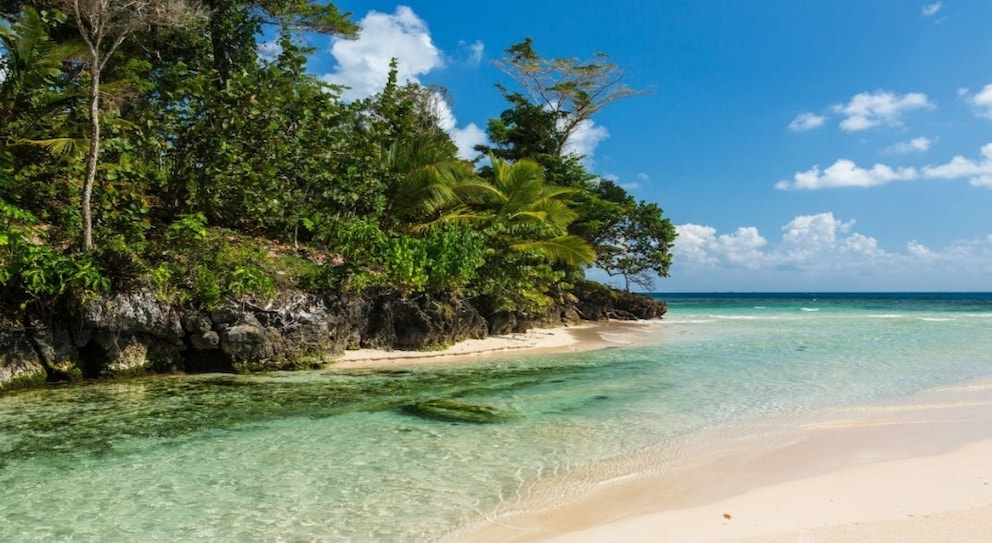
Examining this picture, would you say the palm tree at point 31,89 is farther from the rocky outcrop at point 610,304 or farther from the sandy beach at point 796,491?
the rocky outcrop at point 610,304

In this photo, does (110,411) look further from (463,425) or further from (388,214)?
(388,214)

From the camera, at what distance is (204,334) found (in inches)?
378

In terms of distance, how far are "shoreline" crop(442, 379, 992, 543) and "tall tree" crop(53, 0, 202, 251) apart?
9.10m

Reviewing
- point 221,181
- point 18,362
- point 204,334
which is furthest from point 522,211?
point 18,362

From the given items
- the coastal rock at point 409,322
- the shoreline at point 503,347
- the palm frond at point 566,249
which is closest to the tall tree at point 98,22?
the shoreline at point 503,347

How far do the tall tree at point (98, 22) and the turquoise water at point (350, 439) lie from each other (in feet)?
11.1

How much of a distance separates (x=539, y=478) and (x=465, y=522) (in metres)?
0.96

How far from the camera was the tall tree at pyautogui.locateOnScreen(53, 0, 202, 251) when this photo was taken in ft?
30.4

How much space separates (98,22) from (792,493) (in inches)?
470

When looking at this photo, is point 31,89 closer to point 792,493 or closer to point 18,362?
point 18,362

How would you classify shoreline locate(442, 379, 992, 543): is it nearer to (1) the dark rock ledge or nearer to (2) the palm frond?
(1) the dark rock ledge

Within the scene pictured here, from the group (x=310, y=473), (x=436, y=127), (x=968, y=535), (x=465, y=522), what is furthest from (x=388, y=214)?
(x=968, y=535)

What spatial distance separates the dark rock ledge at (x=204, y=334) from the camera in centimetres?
844

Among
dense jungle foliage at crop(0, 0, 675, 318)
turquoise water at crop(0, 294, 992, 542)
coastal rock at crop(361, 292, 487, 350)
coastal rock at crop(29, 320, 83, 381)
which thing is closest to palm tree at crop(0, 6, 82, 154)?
dense jungle foliage at crop(0, 0, 675, 318)
